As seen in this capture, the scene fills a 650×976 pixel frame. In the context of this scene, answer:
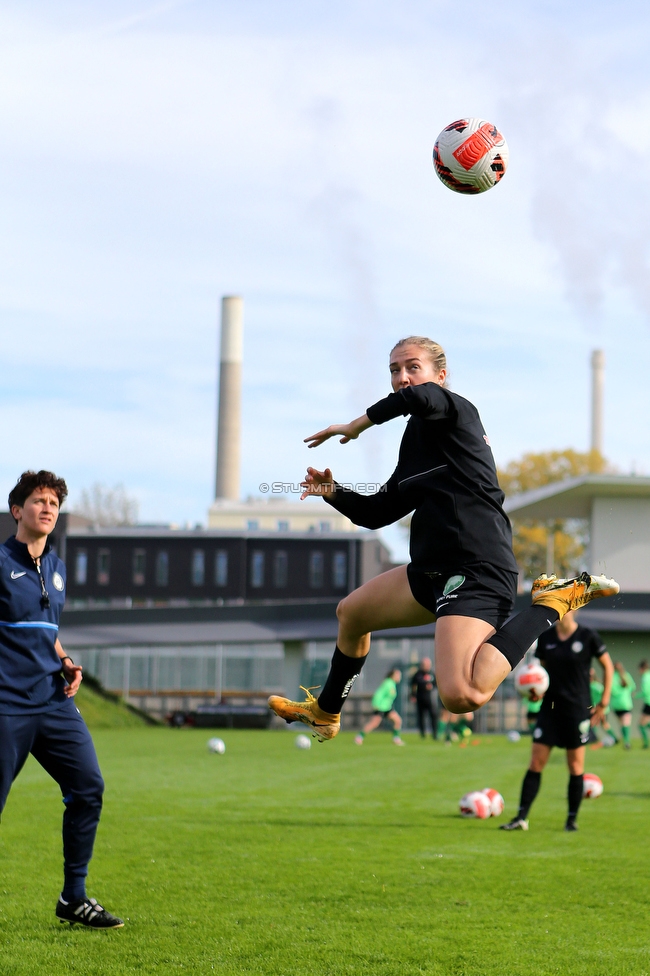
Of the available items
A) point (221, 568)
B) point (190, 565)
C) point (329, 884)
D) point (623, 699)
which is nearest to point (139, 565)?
point (190, 565)

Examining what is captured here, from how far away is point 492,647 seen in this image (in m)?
5.48

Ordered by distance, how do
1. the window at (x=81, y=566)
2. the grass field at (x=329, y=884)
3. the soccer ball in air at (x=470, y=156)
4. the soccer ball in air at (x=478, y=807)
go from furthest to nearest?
the window at (x=81, y=566) < the soccer ball in air at (x=478, y=807) < the soccer ball in air at (x=470, y=156) < the grass field at (x=329, y=884)

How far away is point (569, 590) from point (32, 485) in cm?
308

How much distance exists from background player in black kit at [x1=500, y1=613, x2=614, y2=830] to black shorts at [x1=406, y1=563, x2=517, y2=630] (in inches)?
223

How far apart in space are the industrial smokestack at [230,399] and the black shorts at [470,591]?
6142 cm

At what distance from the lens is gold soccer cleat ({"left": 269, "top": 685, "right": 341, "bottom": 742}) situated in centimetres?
636

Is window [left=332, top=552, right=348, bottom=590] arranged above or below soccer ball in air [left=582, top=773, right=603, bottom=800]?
above

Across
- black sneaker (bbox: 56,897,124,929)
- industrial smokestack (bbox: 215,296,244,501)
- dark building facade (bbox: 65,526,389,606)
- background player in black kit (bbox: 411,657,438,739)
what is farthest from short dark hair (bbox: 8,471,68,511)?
industrial smokestack (bbox: 215,296,244,501)

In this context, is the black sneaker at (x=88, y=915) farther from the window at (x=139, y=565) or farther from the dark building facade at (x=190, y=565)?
the window at (x=139, y=565)

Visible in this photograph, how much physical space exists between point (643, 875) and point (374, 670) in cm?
3377

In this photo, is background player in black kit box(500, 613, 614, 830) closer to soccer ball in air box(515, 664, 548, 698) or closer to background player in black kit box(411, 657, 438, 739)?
soccer ball in air box(515, 664, 548, 698)

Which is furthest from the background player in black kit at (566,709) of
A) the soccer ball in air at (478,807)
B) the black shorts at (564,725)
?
the soccer ball in air at (478,807)

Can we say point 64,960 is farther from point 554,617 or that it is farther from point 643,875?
point 643,875

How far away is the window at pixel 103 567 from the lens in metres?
63.7
